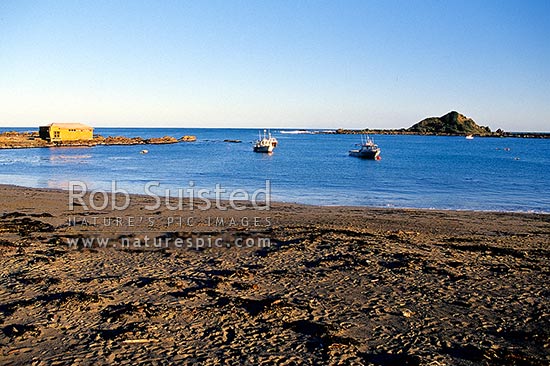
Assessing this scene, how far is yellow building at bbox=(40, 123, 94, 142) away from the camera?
83812 mm

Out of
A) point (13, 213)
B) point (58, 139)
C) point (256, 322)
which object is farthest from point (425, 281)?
point (58, 139)

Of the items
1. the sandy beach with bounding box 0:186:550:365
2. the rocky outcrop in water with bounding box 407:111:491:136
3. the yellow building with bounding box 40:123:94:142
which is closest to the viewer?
the sandy beach with bounding box 0:186:550:365

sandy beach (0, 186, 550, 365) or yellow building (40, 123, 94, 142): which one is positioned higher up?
yellow building (40, 123, 94, 142)

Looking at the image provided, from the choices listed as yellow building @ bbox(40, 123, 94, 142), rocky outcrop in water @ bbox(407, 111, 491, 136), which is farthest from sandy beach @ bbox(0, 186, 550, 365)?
rocky outcrop in water @ bbox(407, 111, 491, 136)

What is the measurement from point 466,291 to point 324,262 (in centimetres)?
321

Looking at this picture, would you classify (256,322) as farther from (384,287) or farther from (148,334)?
(384,287)

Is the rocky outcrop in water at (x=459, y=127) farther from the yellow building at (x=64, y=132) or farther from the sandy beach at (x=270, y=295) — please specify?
the sandy beach at (x=270, y=295)

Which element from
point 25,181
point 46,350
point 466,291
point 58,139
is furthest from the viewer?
point 58,139

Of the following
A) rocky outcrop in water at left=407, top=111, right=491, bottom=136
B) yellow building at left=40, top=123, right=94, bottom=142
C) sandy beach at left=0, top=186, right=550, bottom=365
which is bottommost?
sandy beach at left=0, top=186, right=550, bottom=365

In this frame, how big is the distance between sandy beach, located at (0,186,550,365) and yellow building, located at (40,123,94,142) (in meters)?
74.5

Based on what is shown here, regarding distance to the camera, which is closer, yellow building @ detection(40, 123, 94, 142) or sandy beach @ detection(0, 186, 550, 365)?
sandy beach @ detection(0, 186, 550, 365)

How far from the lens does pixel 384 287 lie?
30.9 feet

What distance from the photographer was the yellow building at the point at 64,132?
83812 millimetres

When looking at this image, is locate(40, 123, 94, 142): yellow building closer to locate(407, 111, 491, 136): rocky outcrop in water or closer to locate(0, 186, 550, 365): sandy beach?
locate(0, 186, 550, 365): sandy beach
